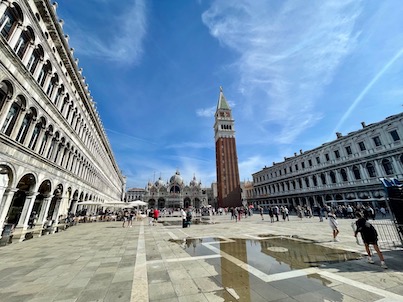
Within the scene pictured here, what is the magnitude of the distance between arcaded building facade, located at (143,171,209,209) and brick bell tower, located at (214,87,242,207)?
33.3 m

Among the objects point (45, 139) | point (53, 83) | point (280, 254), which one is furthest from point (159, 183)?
point (280, 254)

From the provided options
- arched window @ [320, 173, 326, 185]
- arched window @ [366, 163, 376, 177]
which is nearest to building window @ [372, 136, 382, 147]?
arched window @ [366, 163, 376, 177]

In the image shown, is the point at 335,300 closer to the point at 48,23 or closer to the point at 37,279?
the point at 37,279

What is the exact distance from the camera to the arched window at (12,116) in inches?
415

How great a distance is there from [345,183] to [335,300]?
3405 centimetres

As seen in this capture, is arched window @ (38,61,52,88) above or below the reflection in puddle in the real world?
above

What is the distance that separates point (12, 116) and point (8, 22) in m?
5.24

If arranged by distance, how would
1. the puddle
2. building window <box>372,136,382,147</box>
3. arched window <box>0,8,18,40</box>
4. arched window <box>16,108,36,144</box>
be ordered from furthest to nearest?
building window <box>372,136,382,147</box>
arched window <box>16,108,36,144</box>
arched window <box>0,8,18,40</box>
the puddle

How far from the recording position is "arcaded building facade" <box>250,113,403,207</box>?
81.1 feet

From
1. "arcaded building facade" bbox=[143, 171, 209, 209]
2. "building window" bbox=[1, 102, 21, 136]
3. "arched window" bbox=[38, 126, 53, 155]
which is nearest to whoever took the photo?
"building window" bbox=[1, 102, 21, 136]

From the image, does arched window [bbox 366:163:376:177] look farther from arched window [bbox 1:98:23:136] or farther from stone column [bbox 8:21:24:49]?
stone column [bbox 8:21:24:49]

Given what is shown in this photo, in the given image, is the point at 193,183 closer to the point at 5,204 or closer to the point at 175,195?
the point at 175,195

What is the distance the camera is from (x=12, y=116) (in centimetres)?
1099

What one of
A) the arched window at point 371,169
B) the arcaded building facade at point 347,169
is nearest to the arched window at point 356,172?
the arcaded building facade at point 347,169
